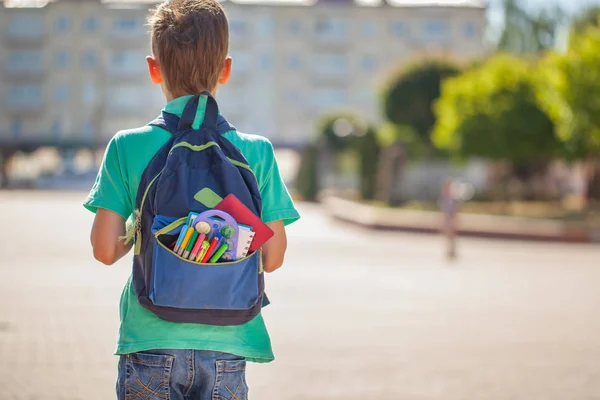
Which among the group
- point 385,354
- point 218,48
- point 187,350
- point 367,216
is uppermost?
point 218,48

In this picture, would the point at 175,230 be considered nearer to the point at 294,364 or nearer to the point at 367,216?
the point at 294,364

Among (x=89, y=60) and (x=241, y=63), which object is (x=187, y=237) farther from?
(x=89, y=60)

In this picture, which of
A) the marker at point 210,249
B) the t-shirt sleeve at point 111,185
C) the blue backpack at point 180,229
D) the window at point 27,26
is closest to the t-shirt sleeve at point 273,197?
the blue backpack at point 180,229

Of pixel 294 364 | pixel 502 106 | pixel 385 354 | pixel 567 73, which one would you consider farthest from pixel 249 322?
pixel 502 106

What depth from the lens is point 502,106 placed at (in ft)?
124

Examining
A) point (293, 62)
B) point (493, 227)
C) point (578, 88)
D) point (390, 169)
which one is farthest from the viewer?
point (293, 62)

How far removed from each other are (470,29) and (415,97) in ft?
147

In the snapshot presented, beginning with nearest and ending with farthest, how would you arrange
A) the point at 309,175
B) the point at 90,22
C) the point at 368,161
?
the point at 368,161
the point at 309,175
the point at 90,22

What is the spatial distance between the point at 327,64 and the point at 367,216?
62.5 m

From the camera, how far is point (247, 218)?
2588 mm

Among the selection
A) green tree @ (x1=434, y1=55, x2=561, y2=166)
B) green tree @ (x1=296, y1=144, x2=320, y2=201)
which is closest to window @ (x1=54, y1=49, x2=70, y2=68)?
green tree @ (x1=296, y1=144, x2=320, y2=201)

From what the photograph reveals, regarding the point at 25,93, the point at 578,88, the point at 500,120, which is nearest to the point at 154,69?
the point at 578,88

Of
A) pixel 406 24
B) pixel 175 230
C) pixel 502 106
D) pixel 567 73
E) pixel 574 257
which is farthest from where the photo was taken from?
pixel 406 24

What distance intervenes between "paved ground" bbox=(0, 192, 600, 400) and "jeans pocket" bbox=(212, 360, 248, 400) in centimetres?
373
